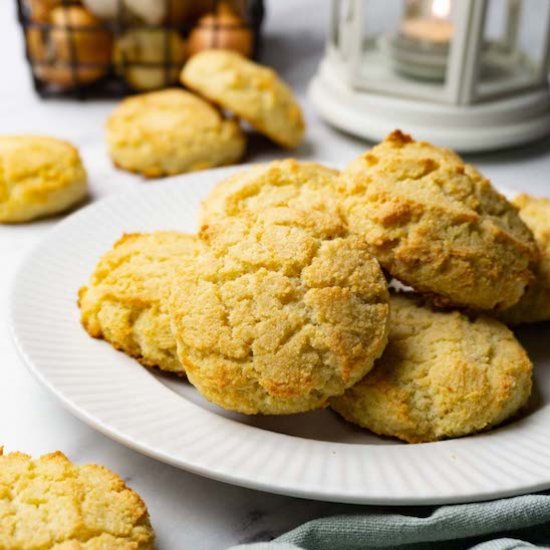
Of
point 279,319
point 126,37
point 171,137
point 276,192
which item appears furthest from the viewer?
point 126,37

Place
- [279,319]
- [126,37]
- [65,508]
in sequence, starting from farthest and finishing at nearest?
[126,37] → [279,319] → [65,508]

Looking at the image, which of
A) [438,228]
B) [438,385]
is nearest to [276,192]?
[438,228]

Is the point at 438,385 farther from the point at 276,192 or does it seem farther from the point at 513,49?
the point at 513,49

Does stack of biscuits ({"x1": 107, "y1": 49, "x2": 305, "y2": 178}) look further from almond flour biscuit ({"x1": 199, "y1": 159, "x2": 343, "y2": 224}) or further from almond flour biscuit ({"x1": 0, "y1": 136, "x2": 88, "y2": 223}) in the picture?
almond flour biscuit ({"x1": 199, "y1": 159, "x2": 343, "y2": 224})

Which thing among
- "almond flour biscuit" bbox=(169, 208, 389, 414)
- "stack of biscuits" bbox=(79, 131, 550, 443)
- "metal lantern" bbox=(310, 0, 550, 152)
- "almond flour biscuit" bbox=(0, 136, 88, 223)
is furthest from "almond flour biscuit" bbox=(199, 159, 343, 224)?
"metal lantern" bbox=(310, 0, 550, 152)

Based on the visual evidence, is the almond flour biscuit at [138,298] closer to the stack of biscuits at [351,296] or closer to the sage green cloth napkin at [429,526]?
the stack of biscuits at [351,296]

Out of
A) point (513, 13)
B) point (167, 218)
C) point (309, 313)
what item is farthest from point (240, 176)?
point (513, 13)

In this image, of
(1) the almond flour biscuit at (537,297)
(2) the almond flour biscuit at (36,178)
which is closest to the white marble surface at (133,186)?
(2) the almond flour biscuit at (36,178)
